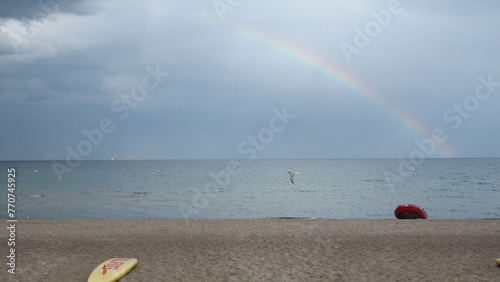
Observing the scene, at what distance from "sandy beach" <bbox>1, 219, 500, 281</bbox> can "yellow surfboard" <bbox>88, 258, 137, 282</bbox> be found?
20 centimetres

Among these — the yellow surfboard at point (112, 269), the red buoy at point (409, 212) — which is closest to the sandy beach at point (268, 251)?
the yellow surfboard at point (112, 269)

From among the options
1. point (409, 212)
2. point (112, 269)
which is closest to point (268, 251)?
point (112, 269)

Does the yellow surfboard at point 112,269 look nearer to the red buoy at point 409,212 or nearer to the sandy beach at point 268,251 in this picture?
the sandy beach at point 268,251

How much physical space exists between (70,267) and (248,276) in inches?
195

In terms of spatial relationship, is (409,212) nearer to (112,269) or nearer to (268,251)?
(268,251)

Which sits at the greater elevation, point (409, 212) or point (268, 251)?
point (409, 212)

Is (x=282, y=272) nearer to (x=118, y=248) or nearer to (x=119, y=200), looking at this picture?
(x=118, y=248)

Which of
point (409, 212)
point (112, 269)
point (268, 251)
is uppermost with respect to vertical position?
point (409, 212)

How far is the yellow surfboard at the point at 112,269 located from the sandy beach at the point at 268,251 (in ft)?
0.67

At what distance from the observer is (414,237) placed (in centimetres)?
1602

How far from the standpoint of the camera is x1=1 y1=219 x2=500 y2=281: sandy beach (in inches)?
475

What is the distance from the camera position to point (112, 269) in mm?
11797

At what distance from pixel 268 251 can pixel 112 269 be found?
4.66 metres

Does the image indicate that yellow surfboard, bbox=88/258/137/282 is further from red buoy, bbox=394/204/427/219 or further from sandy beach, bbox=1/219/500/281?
red buoy, bbox=394/204/427/219
